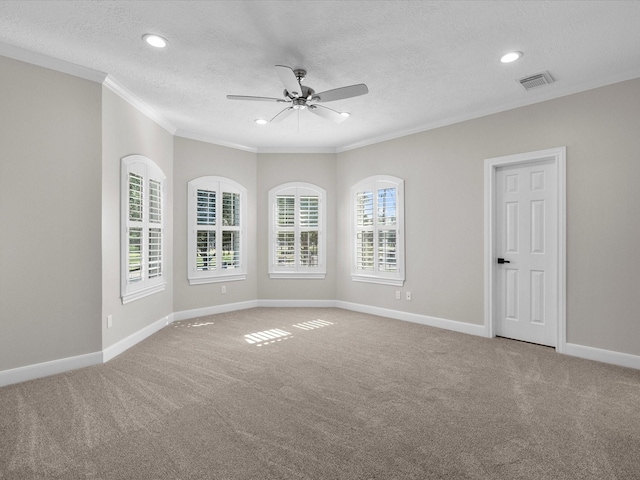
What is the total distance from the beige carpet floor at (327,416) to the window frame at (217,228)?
1.76 meters

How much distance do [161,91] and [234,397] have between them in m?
3.30

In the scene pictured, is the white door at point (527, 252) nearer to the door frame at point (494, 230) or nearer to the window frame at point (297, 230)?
the door frame at point (494, 230)

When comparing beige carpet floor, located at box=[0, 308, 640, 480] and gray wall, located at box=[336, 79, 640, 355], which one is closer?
beige carpet floor, located at box=[0, 308, 640, 480]

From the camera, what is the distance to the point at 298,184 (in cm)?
650

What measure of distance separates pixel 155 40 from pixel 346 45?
1555 millimetres

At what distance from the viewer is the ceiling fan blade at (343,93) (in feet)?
10.5

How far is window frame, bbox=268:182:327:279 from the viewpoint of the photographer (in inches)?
256

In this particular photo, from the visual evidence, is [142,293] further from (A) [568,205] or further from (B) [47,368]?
(A) [568,205]

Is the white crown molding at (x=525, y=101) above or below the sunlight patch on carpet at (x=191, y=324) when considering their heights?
above

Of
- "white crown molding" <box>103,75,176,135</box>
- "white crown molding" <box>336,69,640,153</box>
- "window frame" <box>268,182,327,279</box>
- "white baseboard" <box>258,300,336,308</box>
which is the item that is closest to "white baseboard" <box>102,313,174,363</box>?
"white baseboard" <box>258,300,336,308</box>

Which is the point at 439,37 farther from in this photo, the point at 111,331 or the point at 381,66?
the point at 111,331

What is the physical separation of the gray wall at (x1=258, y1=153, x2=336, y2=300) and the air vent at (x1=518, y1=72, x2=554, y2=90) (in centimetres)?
336

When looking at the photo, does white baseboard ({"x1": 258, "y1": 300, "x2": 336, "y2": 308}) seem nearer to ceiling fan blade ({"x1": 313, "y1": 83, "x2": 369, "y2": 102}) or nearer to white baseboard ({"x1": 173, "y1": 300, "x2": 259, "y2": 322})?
white baseboard ({"x1": 173, "y1": 300, "x2": 259, "y2": 322})

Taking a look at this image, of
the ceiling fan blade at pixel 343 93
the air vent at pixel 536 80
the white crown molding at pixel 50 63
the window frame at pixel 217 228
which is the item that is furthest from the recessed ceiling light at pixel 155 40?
the air vent at pixel 536 80
